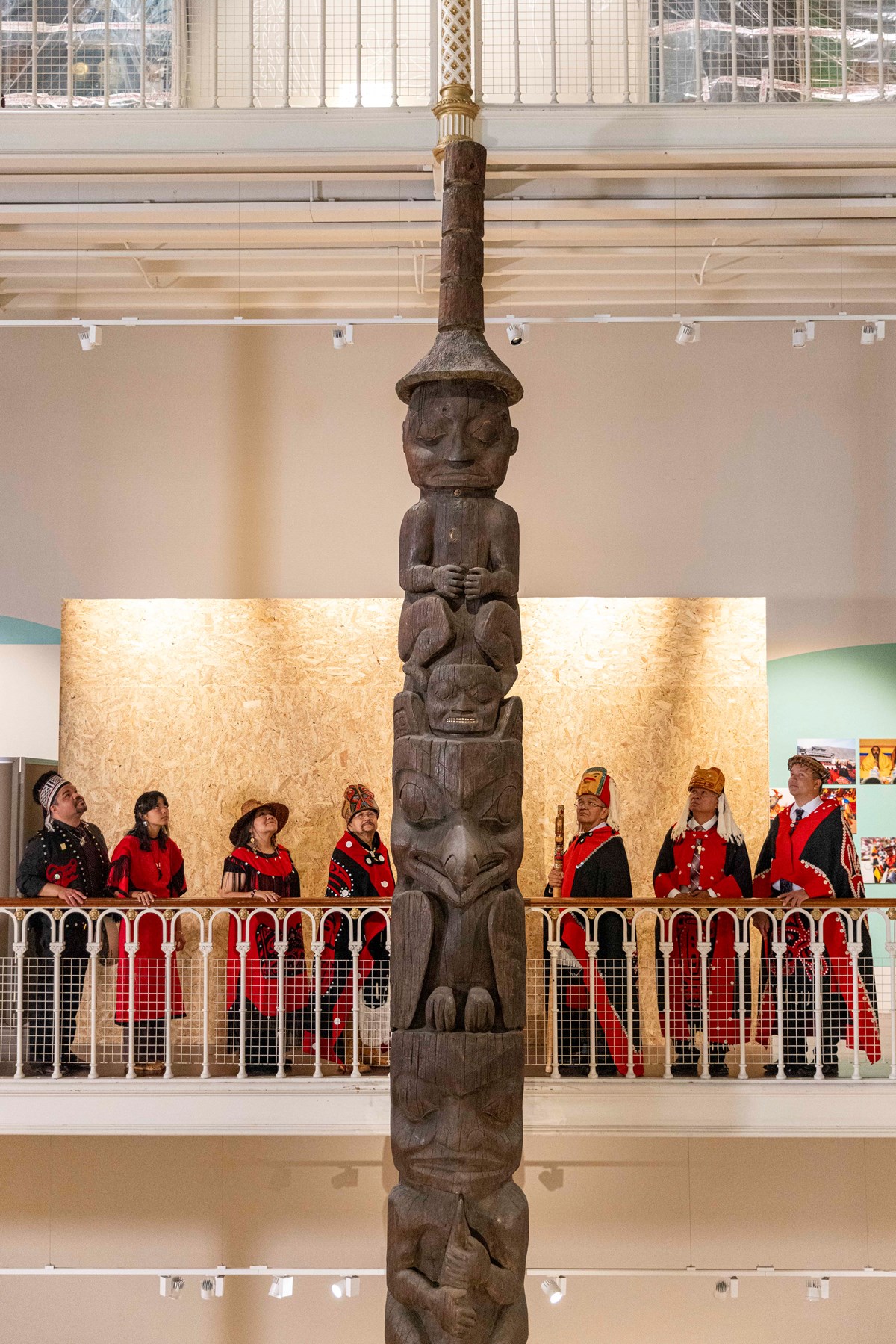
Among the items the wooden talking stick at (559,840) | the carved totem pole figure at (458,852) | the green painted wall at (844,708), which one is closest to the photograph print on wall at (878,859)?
the green painted wall at (844,708)

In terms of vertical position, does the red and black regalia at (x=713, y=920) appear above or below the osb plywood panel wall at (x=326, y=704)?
below

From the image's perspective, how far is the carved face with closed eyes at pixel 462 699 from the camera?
14.9ft

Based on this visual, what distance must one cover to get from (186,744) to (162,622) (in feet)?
2.78

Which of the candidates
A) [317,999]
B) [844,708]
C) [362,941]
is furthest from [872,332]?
[317,999]

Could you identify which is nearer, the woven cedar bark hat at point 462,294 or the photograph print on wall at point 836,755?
the woven cedar bark hat at point 462,294

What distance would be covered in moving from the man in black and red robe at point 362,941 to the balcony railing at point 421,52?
12.3 ft

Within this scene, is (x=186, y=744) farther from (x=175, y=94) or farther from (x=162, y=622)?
(x=175, y=94)

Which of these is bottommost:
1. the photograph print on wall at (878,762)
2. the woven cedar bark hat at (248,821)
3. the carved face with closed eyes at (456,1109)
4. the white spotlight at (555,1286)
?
the white spotlight at (555,1286)

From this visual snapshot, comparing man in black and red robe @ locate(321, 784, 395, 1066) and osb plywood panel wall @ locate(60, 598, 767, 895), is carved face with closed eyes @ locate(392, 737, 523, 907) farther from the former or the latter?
osb plywood panel wall @ locate(60, 598, 767, 895)

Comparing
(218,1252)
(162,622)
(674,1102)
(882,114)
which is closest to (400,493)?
(162,622)

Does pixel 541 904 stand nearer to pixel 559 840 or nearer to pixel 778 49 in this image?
pixel 559 840

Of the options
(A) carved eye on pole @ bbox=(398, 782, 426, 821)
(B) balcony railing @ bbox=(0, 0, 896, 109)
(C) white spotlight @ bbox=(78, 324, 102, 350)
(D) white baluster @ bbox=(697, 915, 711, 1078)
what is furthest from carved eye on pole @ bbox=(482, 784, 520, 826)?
(C) white spotlight @ bbox=(78, 324, 102, 350)

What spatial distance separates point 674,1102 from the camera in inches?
242

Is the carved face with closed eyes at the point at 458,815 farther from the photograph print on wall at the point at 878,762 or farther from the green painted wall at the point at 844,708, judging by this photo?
the photograph print on wall at the point at 878,762
